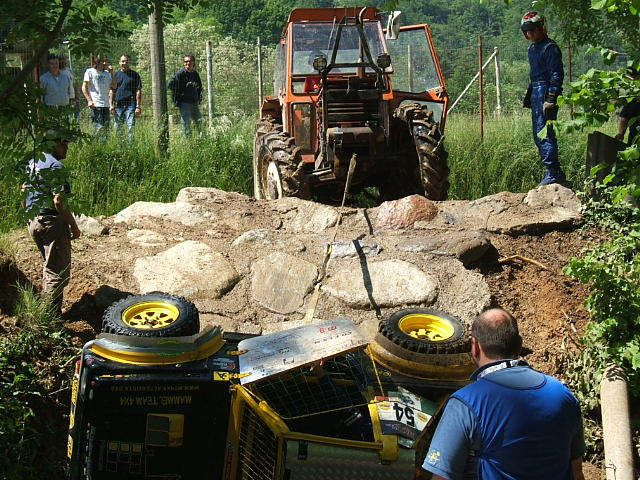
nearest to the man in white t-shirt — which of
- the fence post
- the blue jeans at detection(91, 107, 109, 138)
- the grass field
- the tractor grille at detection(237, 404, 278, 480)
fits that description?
the blue jeans at detection(91, 107, 109, 138)

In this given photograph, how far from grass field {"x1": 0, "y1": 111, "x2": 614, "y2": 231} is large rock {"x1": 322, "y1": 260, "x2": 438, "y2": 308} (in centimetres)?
353

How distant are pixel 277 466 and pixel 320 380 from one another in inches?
25.4

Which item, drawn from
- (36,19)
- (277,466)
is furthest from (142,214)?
(277,466)

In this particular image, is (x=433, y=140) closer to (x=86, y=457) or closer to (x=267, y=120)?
(x=267, y=120)

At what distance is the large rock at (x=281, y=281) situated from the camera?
7.24m

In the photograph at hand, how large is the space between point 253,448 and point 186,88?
9.74 meters

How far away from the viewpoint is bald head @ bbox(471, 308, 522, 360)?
3438 mm

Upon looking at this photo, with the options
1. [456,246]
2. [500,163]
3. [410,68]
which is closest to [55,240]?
[456,246]

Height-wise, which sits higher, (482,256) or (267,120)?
(267,120)

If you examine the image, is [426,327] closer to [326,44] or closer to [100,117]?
[326,44]

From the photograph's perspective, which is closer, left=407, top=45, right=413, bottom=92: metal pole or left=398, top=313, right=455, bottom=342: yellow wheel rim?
left=398, top=313, right=455, bottom=342: yellow wheel rim

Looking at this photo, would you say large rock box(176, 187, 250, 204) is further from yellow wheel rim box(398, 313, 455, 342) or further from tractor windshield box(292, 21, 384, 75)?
yellow wheel rim box(398, 313, 455, 342)

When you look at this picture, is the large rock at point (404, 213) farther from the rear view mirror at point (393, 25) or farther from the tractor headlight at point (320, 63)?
the rear view mirror at point (393, 25)

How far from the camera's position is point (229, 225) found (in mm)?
8422
